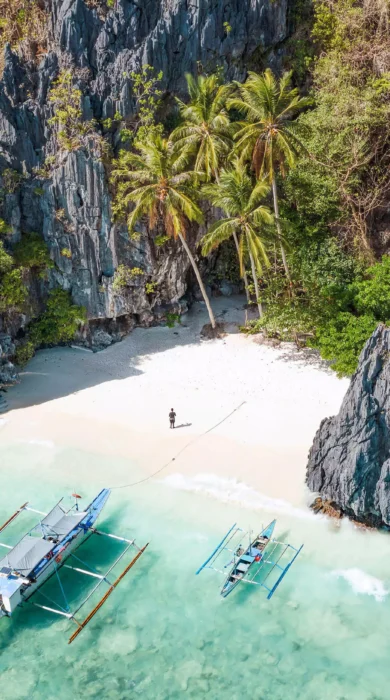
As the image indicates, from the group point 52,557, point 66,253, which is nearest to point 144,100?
point 66,253

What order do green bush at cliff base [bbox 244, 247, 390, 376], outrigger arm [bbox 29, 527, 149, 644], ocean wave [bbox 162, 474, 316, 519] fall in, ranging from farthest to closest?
green bush at cliff base [bbox 244, 247, 390, 376] < ocean wave [bbox 162, 474, 316, 519] < outrigger arm [bbox 29, 527, 149, 644]

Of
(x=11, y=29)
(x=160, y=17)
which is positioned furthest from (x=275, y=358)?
(x=11, y=29)

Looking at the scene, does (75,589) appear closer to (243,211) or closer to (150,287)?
(243,211)

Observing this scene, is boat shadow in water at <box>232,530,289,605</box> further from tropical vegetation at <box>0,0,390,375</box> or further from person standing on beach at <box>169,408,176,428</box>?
tropical vegetation at <box>0,0,390,375</box>

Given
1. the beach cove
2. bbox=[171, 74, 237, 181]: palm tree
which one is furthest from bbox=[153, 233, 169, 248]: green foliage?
the beach cove

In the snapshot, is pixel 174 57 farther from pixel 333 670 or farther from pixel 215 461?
pixel 333 670

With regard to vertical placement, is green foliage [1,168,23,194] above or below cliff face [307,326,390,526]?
above

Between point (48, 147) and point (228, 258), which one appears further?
point (228, 258)
